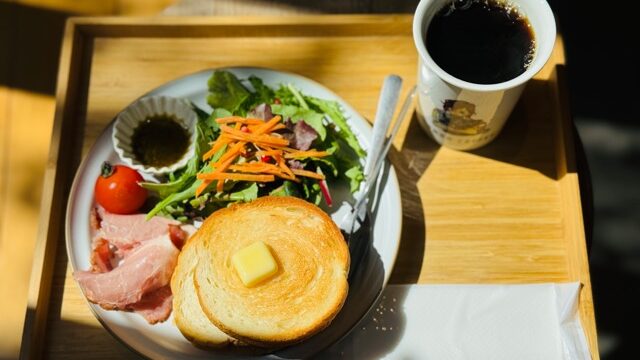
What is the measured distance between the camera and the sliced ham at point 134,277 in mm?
1922

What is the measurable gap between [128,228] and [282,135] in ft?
1.80

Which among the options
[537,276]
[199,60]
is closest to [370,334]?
[537,276]

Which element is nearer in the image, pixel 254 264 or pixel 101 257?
pixel 254 264

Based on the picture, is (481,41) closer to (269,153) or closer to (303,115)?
(303,115)

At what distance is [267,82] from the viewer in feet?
7.14

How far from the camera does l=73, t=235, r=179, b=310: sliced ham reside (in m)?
1.92

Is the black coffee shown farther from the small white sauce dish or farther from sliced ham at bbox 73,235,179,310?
sliced ham at bbox 73,235,179,310

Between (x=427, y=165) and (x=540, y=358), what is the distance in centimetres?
67

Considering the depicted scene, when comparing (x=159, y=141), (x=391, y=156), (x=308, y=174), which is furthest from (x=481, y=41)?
(x=159, y=141)

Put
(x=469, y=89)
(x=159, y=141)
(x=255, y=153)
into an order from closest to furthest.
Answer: (x=469, y=89) < (x=255, y=153) < (x=159, y=141)

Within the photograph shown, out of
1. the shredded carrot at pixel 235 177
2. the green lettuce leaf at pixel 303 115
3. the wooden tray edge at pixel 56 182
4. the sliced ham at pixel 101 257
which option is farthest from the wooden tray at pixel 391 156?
the shredded carrot at pixel 235 177

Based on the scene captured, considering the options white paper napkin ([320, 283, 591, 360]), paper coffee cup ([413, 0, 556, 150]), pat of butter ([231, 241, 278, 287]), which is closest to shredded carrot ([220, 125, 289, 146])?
pat of butter ([231, 241, 278, 287])

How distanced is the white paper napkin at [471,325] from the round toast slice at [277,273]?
202 mm

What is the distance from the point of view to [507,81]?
1.79m
